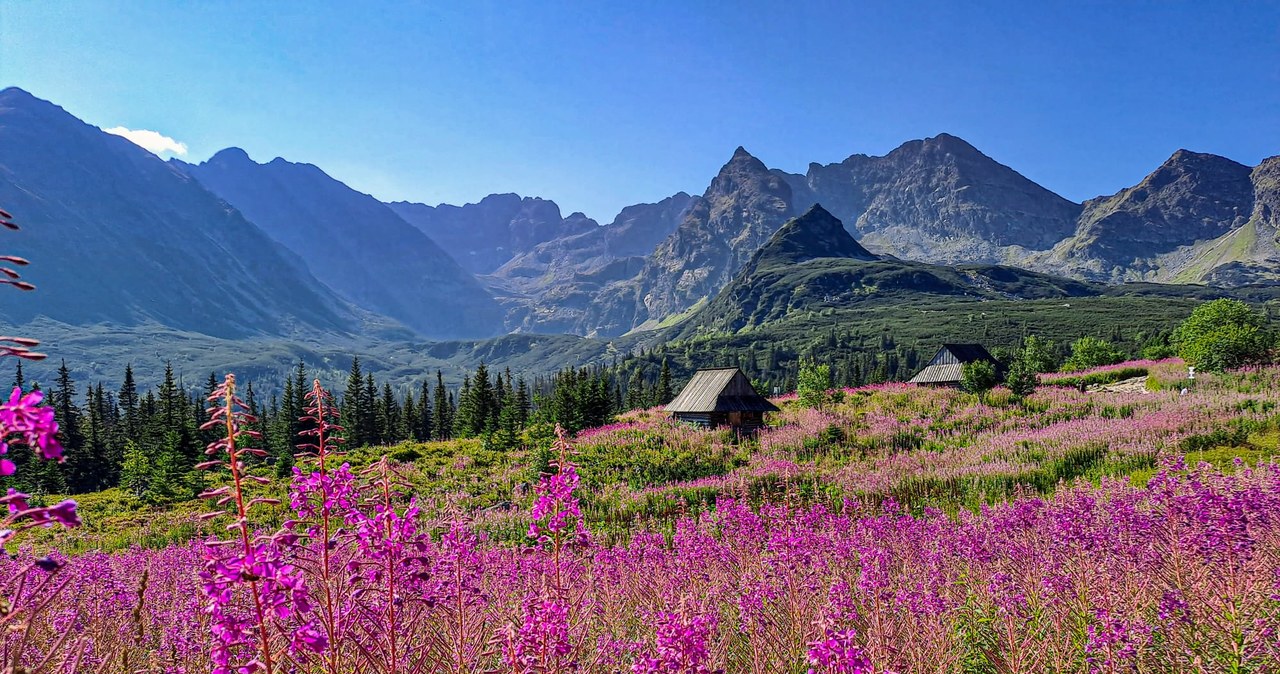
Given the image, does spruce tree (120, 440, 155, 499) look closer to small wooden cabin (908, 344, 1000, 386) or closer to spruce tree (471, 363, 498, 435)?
spruce tree (471, 363, 498, 435)

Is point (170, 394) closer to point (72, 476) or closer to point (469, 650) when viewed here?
point (72, 476)

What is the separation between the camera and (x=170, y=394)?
63.9m

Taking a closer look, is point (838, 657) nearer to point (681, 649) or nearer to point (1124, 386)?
point (681, 649)

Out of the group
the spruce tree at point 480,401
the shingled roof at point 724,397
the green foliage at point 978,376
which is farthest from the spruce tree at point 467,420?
the green foliage at point 978,376

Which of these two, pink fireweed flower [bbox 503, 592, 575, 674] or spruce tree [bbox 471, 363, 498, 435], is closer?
pink fireweed flower [bbox 503, 592, 575, 674]

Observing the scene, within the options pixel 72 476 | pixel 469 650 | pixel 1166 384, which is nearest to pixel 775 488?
pixel 469 650

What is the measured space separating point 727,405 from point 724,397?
2.51 feet

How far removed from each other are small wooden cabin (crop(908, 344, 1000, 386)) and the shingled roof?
16.9 metres

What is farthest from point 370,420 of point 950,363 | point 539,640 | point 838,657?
point 838,657

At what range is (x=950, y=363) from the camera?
4388 centimetres

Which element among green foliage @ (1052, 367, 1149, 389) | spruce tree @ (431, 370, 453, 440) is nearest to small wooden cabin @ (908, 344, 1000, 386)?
green foliage @ (1052, 367, 1149, 389)

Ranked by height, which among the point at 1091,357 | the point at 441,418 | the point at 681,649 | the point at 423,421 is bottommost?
the point at 423,421

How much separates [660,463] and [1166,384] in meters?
24.7

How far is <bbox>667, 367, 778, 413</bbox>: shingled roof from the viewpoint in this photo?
104 ft
